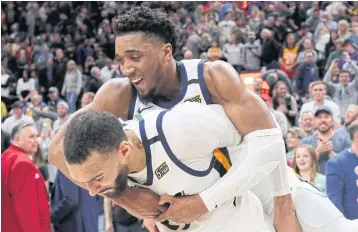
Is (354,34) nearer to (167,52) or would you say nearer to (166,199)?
(167,52)

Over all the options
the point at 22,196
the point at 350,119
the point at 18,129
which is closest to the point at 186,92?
the point at 22,196

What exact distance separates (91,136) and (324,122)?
4580 millimetres

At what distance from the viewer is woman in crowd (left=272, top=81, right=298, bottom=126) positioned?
920cm

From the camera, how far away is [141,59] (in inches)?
130

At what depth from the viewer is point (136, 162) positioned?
2.96m

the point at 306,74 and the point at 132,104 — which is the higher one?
the point at 132,104

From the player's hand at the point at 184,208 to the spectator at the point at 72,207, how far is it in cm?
350

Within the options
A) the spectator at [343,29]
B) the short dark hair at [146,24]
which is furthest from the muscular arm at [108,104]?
the spectator at [343,29]

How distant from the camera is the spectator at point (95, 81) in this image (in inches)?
515

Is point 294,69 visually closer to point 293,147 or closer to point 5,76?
point 293,147

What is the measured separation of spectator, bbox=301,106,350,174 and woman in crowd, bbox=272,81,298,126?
79.5 inches

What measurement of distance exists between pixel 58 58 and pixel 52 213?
8.93 metres

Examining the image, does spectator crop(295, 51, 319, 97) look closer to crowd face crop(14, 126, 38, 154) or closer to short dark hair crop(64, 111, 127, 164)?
crowd face crop(14, 126, 38, 154)

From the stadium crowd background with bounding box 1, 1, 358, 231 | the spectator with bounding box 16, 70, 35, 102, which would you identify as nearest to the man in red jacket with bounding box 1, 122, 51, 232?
the stadium crowd background with bounding box 1, 1, 358, 231
